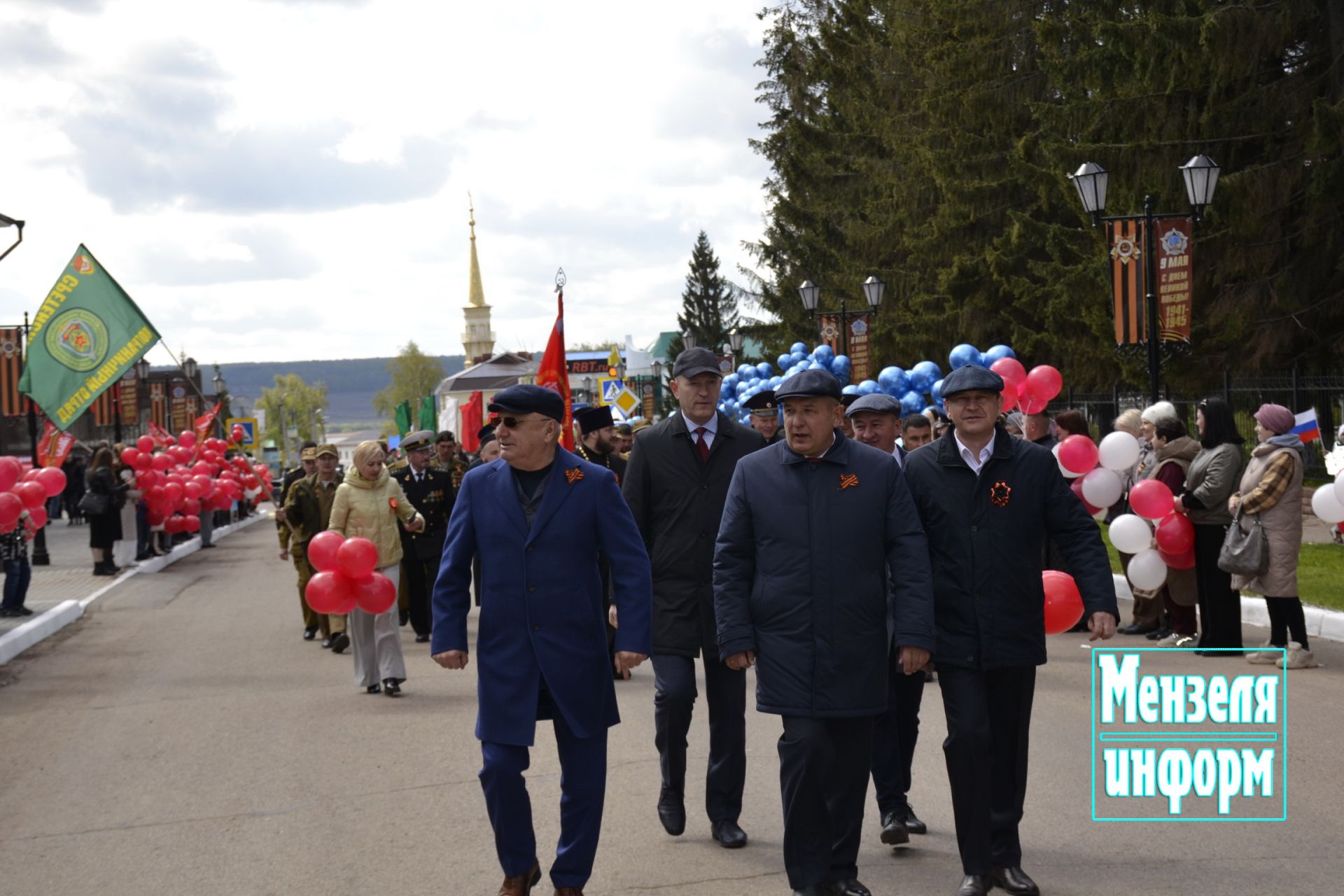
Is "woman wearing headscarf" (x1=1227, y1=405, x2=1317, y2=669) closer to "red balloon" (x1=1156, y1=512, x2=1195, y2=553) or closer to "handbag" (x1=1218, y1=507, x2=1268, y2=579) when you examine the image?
"handbag" (x1=1218, y1=507, x2=1268, y2=579)

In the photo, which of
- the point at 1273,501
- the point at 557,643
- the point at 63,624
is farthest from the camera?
the point at 63,624

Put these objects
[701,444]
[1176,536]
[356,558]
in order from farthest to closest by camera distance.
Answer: [1176,536]
[356,558]
[701,444]

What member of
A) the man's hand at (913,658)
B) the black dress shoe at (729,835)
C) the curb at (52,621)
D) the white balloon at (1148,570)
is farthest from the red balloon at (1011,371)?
the curb at (52,621)

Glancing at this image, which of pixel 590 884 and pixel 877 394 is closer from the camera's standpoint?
pixel 590 884

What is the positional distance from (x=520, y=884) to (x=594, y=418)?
5462mm

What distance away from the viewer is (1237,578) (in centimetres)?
1060

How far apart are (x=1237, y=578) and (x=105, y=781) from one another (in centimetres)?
756

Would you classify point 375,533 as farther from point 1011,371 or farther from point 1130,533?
point 1011,371

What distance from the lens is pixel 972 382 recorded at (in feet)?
18.9

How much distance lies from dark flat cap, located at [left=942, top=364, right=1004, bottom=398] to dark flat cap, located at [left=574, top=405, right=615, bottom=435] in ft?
16.3

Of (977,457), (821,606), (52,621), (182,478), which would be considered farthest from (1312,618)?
(182,478)

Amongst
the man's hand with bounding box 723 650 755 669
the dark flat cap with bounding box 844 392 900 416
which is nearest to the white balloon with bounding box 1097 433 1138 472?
the dark flat cap with bounding box 844 392 900 416

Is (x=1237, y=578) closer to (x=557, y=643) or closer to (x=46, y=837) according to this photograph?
(x=557, y=643)

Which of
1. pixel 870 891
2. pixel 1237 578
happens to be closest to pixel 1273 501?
pixel 1237 578
